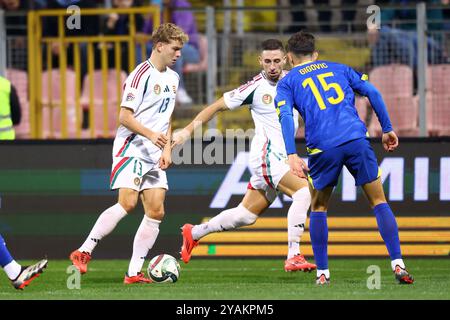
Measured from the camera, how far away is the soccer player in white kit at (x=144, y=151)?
1059 cm

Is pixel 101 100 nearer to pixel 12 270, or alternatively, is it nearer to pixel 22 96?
pixel 22 96

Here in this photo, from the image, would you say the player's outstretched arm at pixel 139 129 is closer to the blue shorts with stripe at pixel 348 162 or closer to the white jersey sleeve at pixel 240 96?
the white jersey sleeve at pixel 240 96

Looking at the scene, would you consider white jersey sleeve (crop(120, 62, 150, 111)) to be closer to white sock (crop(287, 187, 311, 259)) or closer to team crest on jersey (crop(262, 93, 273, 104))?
team crest on jersey (crop(262, 93, 273, 104))

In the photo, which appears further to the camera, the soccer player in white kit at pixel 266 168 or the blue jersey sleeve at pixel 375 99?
the soccer player in white kit at pixel 266 168

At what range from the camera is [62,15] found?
14.8 metres

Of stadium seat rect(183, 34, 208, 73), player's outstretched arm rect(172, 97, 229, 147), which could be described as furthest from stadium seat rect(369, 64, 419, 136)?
player's outstretched arm rect(172, 97, 229, 147)

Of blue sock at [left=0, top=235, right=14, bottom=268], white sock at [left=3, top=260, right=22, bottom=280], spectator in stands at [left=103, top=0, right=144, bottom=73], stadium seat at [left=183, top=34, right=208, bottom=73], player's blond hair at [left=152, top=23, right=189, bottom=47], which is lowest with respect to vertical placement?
white sock at [left=3, top=260, right=22, bottom=280]

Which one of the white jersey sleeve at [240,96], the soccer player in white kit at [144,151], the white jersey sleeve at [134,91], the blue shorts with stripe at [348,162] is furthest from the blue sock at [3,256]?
the white jersey sleeve at [240,96]

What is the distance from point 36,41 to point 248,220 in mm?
4926

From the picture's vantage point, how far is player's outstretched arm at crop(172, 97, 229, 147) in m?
10.7

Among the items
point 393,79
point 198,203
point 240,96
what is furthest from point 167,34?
point 393,79

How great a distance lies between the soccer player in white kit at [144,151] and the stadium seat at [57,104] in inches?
186

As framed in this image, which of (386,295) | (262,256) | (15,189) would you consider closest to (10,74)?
(15,189)

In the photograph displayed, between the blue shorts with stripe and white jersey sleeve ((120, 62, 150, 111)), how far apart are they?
5.91ft
